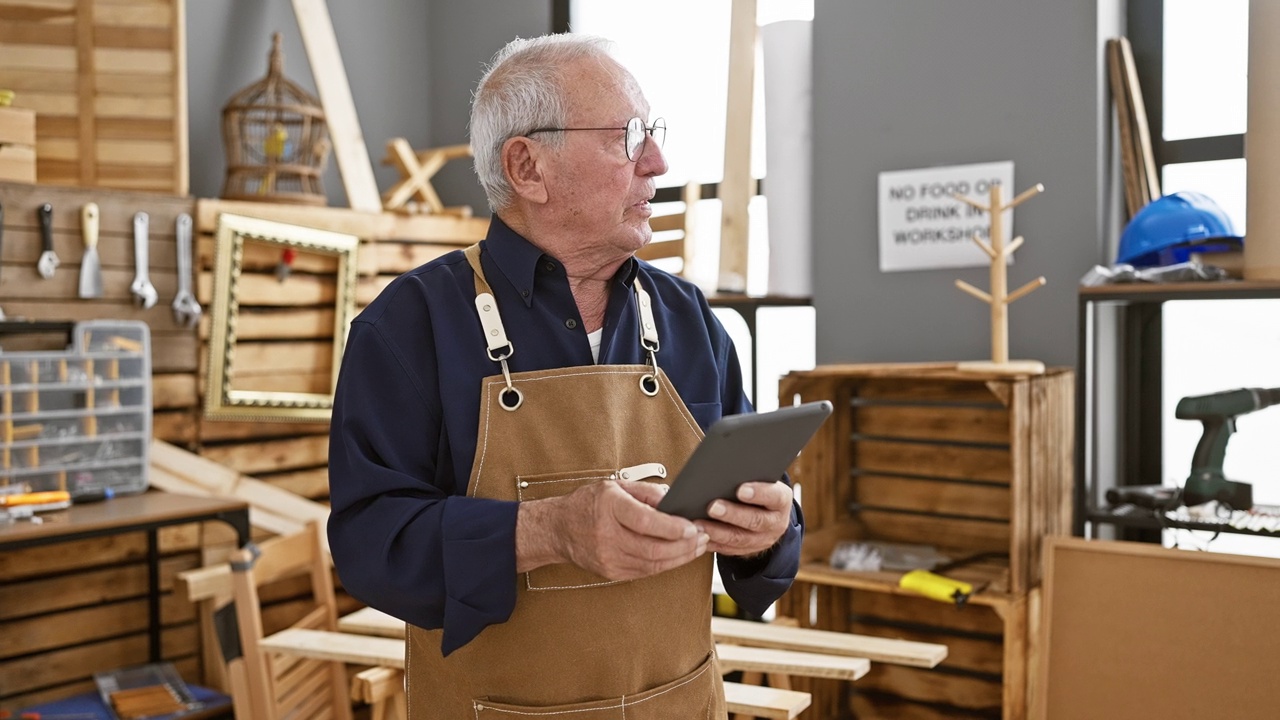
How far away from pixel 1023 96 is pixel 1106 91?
20 centimetres

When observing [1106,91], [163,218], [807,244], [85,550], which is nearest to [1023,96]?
[1106,91]

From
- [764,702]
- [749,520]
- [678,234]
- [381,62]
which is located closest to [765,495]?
[749,520]

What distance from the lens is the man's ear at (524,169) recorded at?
59.2 inches

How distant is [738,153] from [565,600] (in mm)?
2224

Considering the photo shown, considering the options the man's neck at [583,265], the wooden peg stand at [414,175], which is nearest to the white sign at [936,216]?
the wooden peg stand at [414,175]

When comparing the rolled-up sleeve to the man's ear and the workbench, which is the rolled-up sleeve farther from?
the workbench

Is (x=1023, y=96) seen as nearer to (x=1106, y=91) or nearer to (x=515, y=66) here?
(x=1106, y=91)

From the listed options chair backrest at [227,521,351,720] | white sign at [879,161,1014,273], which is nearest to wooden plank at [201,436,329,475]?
chair backrest at [227,521,351,720]

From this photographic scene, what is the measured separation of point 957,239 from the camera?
3.06 metres

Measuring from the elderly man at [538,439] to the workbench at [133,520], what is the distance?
1.66 meters

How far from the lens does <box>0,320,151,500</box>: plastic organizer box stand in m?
3.11

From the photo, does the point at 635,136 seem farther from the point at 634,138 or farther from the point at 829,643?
the point at 829,643

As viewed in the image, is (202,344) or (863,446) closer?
(863,446)

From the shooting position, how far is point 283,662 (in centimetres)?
291
